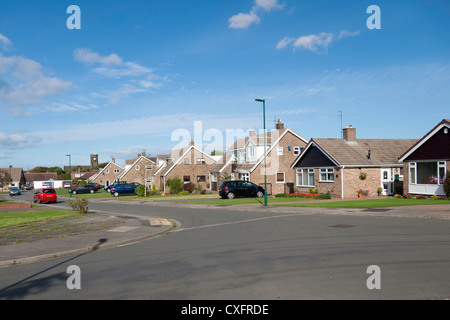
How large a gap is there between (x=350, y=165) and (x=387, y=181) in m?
4.25

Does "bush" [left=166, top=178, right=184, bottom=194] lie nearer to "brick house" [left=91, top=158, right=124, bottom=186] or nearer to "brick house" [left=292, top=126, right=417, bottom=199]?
"brick house" [left=292, top=126, right=417, bottom=199]

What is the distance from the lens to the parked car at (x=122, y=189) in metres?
52.5

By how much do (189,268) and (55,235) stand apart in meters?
8.51

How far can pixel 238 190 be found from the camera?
3709 cm

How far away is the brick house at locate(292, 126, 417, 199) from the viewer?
3281cm

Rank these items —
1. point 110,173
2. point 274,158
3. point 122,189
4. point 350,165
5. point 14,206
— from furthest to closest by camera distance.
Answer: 1. point 110,173
2. point 122,189
3. point 274,158
4. point 14,206
5. point 350,165

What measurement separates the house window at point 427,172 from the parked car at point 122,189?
36.6 m

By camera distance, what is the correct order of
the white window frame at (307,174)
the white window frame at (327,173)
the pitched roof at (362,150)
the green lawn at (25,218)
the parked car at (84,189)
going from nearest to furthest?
the green lawn at (25,218)
the pitched roof at (362,150)
the white window frame at (327,173)
the white window frame at (307,174)
the parked car at (84,189)

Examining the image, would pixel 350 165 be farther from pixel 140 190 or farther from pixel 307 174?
pixel 140 190

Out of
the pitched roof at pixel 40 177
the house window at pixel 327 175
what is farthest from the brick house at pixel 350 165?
the pitched roof at pixel 40 177

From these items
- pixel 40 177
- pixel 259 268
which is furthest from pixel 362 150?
pixel 40 177

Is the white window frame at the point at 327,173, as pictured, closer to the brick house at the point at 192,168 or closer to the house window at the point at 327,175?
the house window at the point at 327,175

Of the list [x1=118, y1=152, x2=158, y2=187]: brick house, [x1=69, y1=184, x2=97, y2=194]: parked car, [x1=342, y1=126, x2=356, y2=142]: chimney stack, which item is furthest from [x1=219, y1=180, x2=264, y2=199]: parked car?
[x1=118, y1=152, x2=158, y2=187]: brick house
